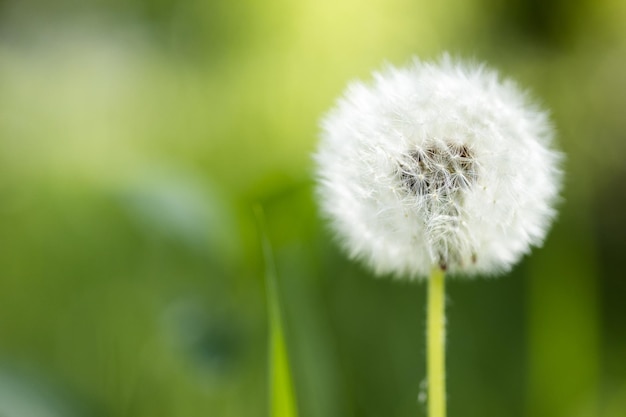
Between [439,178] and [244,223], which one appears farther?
[244,223]

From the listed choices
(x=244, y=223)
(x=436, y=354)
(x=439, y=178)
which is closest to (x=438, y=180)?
(x=439, y=178)

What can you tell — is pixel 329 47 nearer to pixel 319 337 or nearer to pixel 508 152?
pixel 319 337

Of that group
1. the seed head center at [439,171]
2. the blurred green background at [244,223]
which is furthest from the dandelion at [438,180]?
the blurred green background at [244,223]

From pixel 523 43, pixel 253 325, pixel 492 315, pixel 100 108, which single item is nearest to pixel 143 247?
pixel 253 325

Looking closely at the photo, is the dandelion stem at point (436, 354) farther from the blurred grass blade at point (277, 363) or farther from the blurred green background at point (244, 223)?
the blurred green background at point (244, 223)

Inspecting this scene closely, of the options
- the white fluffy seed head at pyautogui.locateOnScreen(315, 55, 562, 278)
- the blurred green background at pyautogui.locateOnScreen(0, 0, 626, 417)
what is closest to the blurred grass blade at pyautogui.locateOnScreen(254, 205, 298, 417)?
the white fluffy seed head at pyautogui.locateOnScreen(315, 55, 562, 278)

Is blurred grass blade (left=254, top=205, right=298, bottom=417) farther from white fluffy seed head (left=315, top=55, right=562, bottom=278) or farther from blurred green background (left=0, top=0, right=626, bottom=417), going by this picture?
blurred green background (left=0, top=0, right=626, bottom=417)

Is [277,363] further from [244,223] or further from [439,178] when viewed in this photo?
[244,223]
